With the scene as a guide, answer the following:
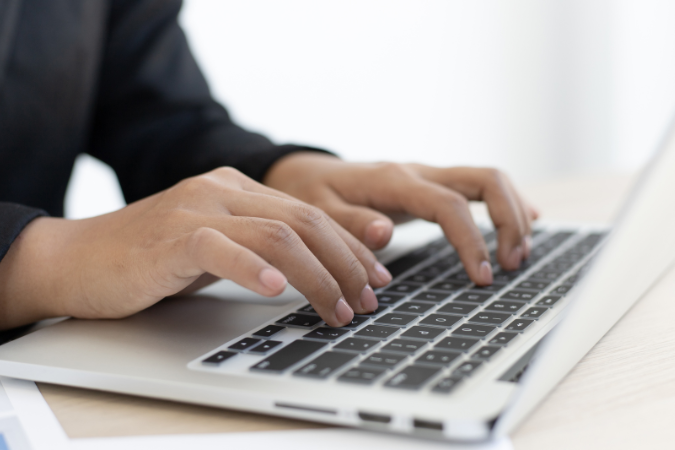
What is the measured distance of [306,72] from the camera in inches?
108

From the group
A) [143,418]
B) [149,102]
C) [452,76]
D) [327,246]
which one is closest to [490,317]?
[327,246]

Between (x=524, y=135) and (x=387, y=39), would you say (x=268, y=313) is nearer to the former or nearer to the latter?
(x=387, y=39)

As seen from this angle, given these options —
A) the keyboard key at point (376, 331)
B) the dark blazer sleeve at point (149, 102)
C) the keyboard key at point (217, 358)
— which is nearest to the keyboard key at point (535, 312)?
the keyboard key at point (376, 331)

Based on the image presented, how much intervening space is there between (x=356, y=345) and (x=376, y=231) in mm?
226

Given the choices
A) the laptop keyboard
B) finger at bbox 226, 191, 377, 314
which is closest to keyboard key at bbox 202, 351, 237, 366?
the laptop keyboard

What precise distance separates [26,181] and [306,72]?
1.94m

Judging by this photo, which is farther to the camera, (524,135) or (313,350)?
(524,135)

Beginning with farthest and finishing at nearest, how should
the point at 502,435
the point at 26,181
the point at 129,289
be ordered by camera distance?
the point at 26,181 → the point at 129,289 → the point at 502,435

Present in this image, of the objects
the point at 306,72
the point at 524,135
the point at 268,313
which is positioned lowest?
the point at 524,135

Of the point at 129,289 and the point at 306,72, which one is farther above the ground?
the point at 306,72

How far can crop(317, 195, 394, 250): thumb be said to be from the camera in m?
0.61

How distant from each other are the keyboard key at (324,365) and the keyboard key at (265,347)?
1.5 inches

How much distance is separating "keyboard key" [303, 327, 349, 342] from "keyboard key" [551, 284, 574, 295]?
20cm

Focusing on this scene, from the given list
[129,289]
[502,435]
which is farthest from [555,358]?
[129,289]
